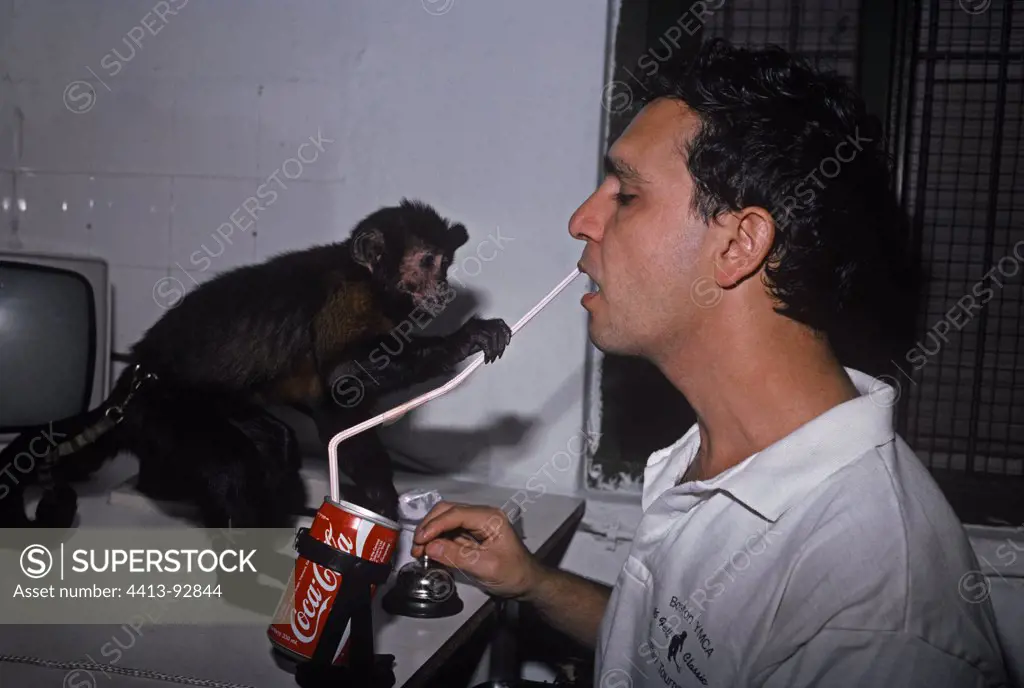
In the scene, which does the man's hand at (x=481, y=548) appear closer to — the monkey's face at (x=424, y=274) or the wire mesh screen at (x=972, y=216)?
the monkey's face at (x=424, y=274)

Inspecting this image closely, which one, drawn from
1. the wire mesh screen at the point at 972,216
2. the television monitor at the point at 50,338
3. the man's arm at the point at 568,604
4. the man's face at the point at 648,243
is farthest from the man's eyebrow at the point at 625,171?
the television monitor at the point at 50,338

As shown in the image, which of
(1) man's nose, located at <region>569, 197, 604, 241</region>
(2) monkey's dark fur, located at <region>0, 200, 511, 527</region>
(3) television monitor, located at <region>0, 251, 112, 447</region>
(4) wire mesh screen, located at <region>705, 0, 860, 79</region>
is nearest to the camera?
(1) man's nose, located at <region>569, 197, 604, 241</region>

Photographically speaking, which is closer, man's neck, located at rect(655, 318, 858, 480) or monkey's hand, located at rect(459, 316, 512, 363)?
man's neck, located at rect(655, 318, 858, 480)

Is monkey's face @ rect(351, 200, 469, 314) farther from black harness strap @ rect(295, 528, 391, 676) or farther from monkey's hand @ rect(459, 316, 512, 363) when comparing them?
black harness strap @ rect(295, 528, 391, 676)

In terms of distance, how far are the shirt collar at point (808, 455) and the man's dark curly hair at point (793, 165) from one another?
0.49ft

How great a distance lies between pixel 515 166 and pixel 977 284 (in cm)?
112

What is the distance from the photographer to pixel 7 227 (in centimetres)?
226

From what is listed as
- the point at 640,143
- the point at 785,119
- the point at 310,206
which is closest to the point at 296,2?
the point at 310,206

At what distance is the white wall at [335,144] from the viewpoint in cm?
200

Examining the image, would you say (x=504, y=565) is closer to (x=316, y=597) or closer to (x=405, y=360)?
(x=316, y=597)

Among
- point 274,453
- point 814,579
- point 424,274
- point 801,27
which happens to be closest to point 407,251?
point 424,274

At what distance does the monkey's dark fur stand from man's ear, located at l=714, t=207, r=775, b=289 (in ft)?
1.70

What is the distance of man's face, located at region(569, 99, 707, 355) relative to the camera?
1089 mm

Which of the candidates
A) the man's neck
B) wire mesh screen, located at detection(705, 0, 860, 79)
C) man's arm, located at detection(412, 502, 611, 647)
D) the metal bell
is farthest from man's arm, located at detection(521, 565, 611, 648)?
wire mesh screen, located at detection(705, 0, 860, 79)
